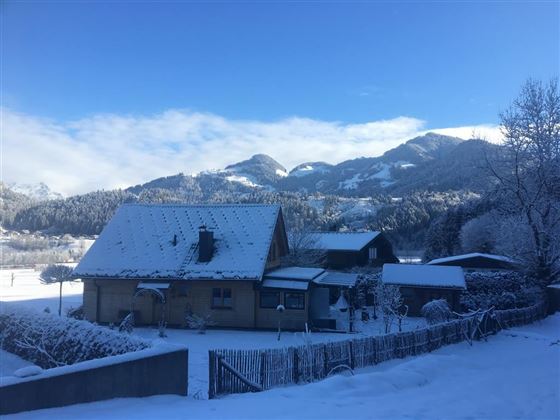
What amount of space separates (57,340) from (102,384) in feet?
15.3

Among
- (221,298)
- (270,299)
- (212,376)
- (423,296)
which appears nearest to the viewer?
(212,376)

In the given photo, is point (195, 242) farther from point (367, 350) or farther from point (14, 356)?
point (367, 350)

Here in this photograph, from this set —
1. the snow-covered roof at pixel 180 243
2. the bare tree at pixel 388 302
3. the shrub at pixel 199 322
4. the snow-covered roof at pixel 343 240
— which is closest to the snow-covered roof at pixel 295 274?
the snow-covered roof at pixel 180 243

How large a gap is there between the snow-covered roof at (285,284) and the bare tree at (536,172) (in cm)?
1393

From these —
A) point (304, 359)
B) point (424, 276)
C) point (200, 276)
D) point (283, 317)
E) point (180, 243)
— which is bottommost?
point (283, 317)

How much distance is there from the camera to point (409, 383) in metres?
12.0

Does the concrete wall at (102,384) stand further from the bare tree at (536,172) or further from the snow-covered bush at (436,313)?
the bare tree at (536,172)

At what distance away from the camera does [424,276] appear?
29797mm

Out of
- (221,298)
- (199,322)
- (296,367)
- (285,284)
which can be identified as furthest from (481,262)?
(296,367)

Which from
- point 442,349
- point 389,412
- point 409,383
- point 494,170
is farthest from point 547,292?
point 389,412

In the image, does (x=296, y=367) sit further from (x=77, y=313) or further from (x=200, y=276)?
(x=77, y=313)

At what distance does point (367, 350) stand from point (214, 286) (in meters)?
12.0

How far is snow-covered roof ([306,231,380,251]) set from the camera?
4536cm

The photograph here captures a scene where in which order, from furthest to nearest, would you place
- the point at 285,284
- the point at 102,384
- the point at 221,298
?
1. the point at 221,298
2. the point at 285,284
3. the point at 102,384
